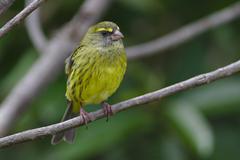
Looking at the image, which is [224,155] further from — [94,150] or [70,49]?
[70,49]

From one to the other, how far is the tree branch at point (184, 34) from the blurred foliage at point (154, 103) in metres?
0.12

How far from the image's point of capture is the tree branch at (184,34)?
6.13 m

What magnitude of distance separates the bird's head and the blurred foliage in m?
0.55

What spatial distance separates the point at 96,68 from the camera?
500cm

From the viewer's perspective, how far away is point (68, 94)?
17.1ft

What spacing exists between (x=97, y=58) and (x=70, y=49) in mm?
1432

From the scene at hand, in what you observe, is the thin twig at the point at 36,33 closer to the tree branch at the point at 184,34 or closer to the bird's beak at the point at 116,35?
the tree branch at the point at 184,34

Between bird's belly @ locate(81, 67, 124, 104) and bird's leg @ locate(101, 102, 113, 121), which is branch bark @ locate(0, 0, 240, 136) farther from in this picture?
bird's leg @ locate(101, 102, 113, 121)

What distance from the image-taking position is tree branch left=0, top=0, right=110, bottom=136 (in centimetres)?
584

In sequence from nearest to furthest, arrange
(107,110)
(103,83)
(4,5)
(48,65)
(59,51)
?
1. (4,5)
2. (107,110)
3. (103,83)
4. (48,65)
5. (59,51)

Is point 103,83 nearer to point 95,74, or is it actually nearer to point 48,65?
point 95,74

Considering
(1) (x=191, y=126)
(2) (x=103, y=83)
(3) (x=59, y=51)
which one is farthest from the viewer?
(3) (x=59, y=51)

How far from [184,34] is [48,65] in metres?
1.05

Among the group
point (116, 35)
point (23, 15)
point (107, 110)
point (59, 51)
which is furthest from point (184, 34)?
point (23, 15)
